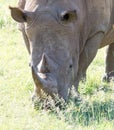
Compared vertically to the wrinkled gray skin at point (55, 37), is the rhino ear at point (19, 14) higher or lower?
higher

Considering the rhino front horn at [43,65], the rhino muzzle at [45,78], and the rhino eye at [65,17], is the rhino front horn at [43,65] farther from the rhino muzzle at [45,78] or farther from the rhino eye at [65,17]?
the rhino eye at [65,17]

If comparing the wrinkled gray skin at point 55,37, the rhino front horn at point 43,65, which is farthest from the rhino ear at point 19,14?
the rhino front horn at point 43,65

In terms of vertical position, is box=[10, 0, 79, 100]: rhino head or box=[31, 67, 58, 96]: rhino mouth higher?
box=[10, 0, 79, 100]: rhino head

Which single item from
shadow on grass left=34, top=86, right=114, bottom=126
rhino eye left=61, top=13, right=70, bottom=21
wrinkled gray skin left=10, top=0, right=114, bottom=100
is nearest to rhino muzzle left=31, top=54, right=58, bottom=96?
wrinkled gray skin left=10, top=0, right=114, bottom=100

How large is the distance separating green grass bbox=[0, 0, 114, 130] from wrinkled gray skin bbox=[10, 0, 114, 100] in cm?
22

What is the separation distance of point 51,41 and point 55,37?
0.07m

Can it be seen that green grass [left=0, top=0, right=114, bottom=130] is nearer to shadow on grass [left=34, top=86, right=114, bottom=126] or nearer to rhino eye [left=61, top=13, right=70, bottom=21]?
shadow on grass [left=34, top=86, right=114, bottom=126]

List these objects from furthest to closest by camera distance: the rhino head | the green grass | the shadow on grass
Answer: the rhino head, the shadow on grass, the green grass

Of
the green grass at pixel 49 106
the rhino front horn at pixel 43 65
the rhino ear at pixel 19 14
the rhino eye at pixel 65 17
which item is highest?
the rhino ear at pixel 19 14

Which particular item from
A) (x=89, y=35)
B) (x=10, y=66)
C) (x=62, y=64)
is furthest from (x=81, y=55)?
(x=10, y=66)

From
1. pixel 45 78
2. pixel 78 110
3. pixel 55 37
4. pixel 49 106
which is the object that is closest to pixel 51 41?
pixel 55 37

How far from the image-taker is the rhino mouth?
253 inches

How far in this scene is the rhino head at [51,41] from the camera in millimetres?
6473

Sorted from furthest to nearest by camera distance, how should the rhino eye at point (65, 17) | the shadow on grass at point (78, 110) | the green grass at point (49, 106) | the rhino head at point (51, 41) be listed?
the rhino eye at point (65, 17) < the rhino head at point (51, 41) < the shadow on grass at point (78, 110) < the green grass at point (49, 106)
